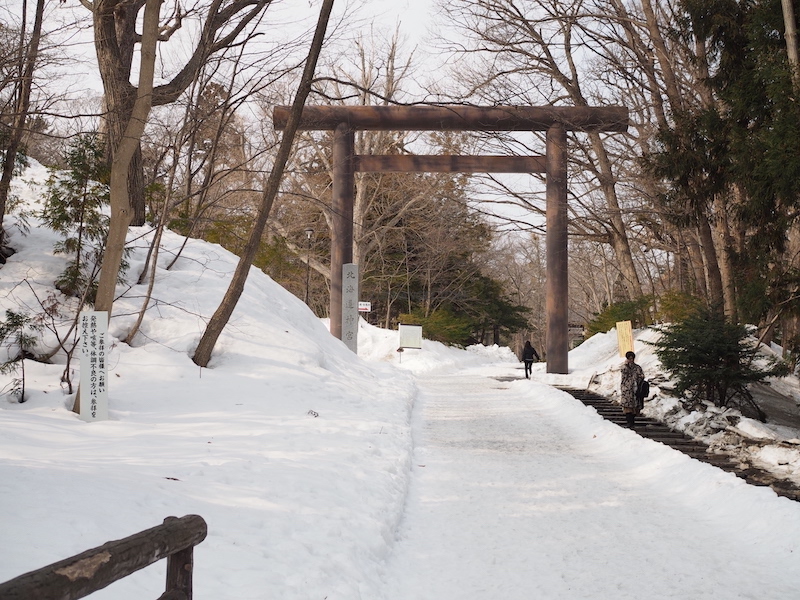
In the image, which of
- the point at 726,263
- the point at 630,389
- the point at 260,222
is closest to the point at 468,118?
the point at 726,263

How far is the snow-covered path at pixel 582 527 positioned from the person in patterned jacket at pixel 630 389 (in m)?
1.21

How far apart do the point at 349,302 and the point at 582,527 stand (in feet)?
44.7

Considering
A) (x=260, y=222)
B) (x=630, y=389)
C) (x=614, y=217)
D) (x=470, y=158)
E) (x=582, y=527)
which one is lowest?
(x=582, y=527)

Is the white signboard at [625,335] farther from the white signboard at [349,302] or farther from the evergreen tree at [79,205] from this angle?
the evergreen tree at [79,205]

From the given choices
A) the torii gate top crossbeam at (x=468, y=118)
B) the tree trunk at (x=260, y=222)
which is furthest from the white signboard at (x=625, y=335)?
the tree trunk at (x=260, y=222)

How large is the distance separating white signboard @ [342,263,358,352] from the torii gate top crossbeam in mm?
4077

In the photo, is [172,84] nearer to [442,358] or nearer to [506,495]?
[506,495]

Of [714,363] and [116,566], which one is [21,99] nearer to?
[116,566]

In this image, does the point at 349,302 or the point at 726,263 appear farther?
the point at 349,302

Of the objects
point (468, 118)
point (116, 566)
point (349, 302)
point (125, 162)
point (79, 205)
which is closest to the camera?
point (116, 566)

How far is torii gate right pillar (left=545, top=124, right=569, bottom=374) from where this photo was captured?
20000 millimetres

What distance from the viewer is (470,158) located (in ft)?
65.2

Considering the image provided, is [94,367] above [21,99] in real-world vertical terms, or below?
below

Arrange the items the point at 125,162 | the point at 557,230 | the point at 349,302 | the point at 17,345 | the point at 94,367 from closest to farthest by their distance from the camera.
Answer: the point at 94,367
the point at 125,162
the point at 17,345
the point at 349,302
the point at 557,230
